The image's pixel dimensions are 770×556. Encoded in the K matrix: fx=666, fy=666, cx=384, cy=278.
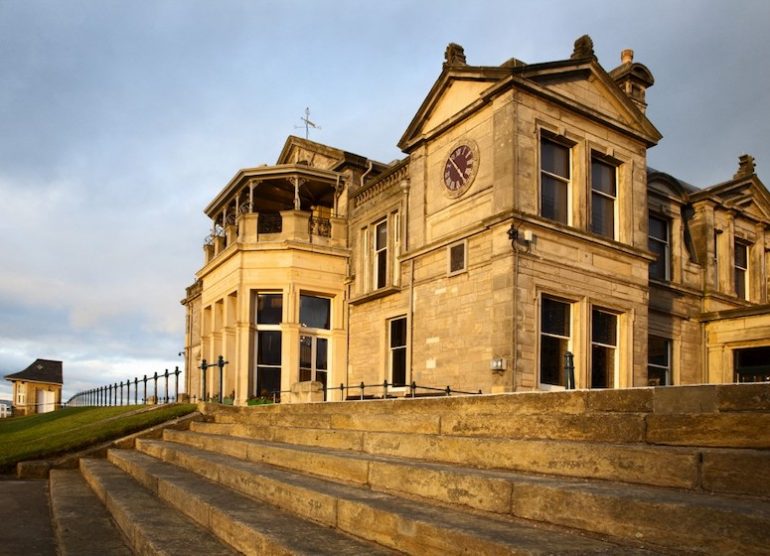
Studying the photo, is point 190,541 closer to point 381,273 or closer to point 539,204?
point 539,204

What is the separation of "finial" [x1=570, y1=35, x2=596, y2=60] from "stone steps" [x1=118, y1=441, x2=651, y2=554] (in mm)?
11990

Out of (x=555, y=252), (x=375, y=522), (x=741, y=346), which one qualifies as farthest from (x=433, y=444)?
(x=741, y=346)

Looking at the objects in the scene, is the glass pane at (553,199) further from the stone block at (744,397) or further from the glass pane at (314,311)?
the stone block at (744,397)

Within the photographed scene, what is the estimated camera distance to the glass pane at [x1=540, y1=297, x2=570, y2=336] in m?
13.6

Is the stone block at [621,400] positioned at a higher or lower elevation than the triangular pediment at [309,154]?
lower

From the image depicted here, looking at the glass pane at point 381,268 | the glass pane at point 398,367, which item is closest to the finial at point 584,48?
the glass pane at point 381,268

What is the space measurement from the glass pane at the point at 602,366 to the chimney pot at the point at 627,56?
31.0 ft

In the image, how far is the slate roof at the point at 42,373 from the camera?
50.6 m

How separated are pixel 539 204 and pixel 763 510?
11.2m

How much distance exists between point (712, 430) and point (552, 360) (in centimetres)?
993

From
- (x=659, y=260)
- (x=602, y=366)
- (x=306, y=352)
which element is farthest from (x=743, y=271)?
(x=306, y=352)

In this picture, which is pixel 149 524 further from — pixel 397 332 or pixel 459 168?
pixel 397 332

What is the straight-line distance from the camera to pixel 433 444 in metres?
5.36

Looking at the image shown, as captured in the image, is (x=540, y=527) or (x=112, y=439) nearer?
(x=540, y=527)
